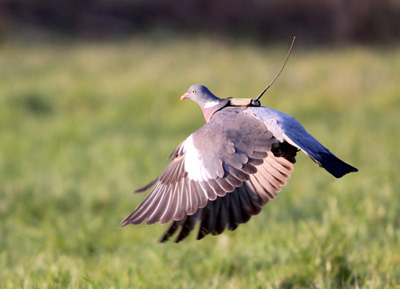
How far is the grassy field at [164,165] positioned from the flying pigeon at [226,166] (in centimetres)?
48

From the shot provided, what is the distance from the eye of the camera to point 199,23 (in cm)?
1512

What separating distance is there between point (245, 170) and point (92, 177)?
12.8 ft

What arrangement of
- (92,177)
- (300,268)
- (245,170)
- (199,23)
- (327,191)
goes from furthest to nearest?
(199,23) < (92,177) < (327,191) < (300,268) < (245,170)

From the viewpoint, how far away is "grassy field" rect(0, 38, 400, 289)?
11.1 ft

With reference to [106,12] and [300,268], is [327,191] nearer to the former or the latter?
[300,268]

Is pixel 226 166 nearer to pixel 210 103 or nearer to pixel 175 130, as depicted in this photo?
pixel 210 103

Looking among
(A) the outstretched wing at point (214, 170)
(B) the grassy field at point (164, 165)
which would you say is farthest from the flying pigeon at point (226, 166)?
(B) the grassy field at point (164, 165)

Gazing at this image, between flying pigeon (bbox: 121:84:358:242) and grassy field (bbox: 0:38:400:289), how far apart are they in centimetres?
48

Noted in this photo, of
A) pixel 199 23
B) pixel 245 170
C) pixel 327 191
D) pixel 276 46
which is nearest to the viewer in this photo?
pixel 245 170

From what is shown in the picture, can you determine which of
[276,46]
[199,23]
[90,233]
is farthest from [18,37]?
[90,233]

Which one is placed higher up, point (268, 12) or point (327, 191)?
point (268, 12)

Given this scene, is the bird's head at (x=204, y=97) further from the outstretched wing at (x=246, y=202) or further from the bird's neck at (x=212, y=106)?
the outstretched wing at (x=246, y=202)

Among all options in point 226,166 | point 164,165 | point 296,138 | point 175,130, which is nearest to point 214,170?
point 226,166

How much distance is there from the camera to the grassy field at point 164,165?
3.39 m
